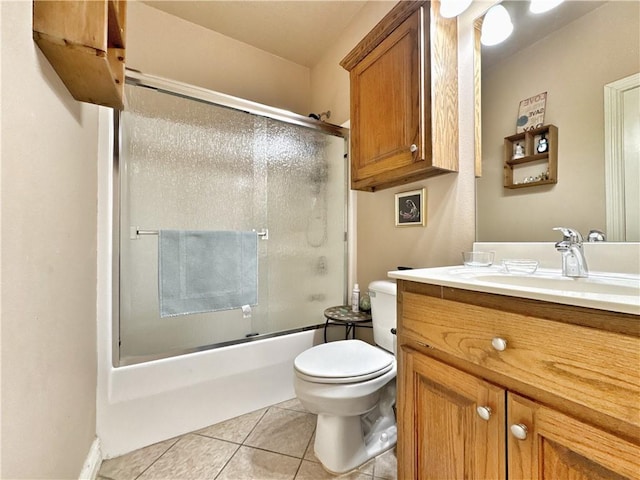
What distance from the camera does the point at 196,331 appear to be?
1.51m

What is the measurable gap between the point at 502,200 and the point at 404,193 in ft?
1.55

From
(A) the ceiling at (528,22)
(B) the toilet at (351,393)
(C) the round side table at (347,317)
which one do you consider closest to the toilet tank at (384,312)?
(B) the toilet at (351,393)

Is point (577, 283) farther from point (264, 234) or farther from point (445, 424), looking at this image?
point (264, 234)

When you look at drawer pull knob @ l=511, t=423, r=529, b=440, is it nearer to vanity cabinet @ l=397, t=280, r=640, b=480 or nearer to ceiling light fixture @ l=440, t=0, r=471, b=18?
vanity cabinet @ l=397, t=280, r=640, b=480

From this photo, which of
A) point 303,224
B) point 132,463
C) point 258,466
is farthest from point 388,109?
point 132,463

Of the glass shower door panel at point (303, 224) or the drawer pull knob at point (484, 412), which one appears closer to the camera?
the drawer pull knob at point (484, 412)

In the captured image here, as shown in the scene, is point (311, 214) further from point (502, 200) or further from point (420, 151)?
point (502, 200)

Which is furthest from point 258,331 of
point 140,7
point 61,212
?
point 140,7

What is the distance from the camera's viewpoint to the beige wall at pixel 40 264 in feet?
1.77

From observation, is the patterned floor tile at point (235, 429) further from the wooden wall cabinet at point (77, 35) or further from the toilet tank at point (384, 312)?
the wooden wall cabinet at point (77, 35)

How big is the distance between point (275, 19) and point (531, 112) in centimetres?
179

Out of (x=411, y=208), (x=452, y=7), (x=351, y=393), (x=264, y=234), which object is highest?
(x=452, y=7)

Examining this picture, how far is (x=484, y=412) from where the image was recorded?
0.61 metres

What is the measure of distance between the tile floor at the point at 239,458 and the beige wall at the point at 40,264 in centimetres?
28
